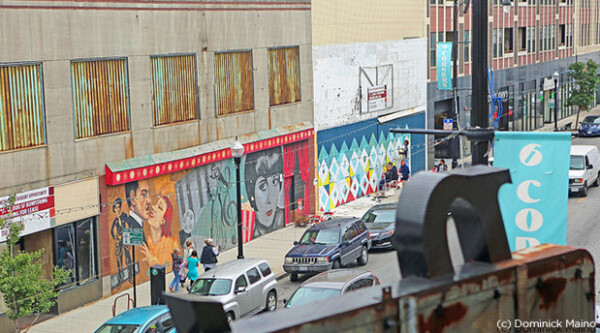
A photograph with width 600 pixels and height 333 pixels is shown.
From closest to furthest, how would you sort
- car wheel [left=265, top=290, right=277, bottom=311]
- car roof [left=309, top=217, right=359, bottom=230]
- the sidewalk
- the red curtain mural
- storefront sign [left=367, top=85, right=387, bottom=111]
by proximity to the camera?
car wheel [left=265, top=290, right=277, bottom=311] < the sidewalk < car roof [left=309, top=217, right=359, bottom=230] < the red curtain mural < storefront sign [left=367, top=85, right=387, bottom=111]

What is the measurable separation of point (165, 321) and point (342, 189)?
21.6m

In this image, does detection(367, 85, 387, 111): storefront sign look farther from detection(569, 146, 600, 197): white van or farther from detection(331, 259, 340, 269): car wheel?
detection(331, 259, 340, 269): car wheel

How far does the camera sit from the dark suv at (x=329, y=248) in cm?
2516

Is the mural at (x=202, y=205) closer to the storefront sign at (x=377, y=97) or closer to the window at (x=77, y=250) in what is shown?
the window at (x=77, y=250)

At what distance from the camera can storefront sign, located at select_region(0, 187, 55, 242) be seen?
21.6 m

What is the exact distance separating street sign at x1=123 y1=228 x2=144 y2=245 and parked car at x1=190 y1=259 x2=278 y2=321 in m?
1.94

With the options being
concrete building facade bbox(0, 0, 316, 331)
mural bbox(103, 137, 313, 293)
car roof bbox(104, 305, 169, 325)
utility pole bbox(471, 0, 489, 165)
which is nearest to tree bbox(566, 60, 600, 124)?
mural bbox(103, 137, 313, 293)

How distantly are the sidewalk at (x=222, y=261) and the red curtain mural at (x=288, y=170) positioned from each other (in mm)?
778

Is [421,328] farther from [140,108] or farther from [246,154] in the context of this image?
[246,154]

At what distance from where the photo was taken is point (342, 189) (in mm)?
38250

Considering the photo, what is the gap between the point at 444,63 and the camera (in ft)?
139

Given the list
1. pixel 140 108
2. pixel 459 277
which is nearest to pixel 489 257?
pixel 459 277

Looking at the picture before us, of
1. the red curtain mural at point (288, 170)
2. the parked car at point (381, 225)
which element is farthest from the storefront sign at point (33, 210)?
the red curtain mural at point (288, 170)

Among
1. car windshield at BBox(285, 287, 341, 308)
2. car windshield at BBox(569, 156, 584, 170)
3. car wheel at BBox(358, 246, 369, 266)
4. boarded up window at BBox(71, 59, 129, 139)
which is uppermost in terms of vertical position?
boarded up window at BBox(71, 59, 129, 139)
